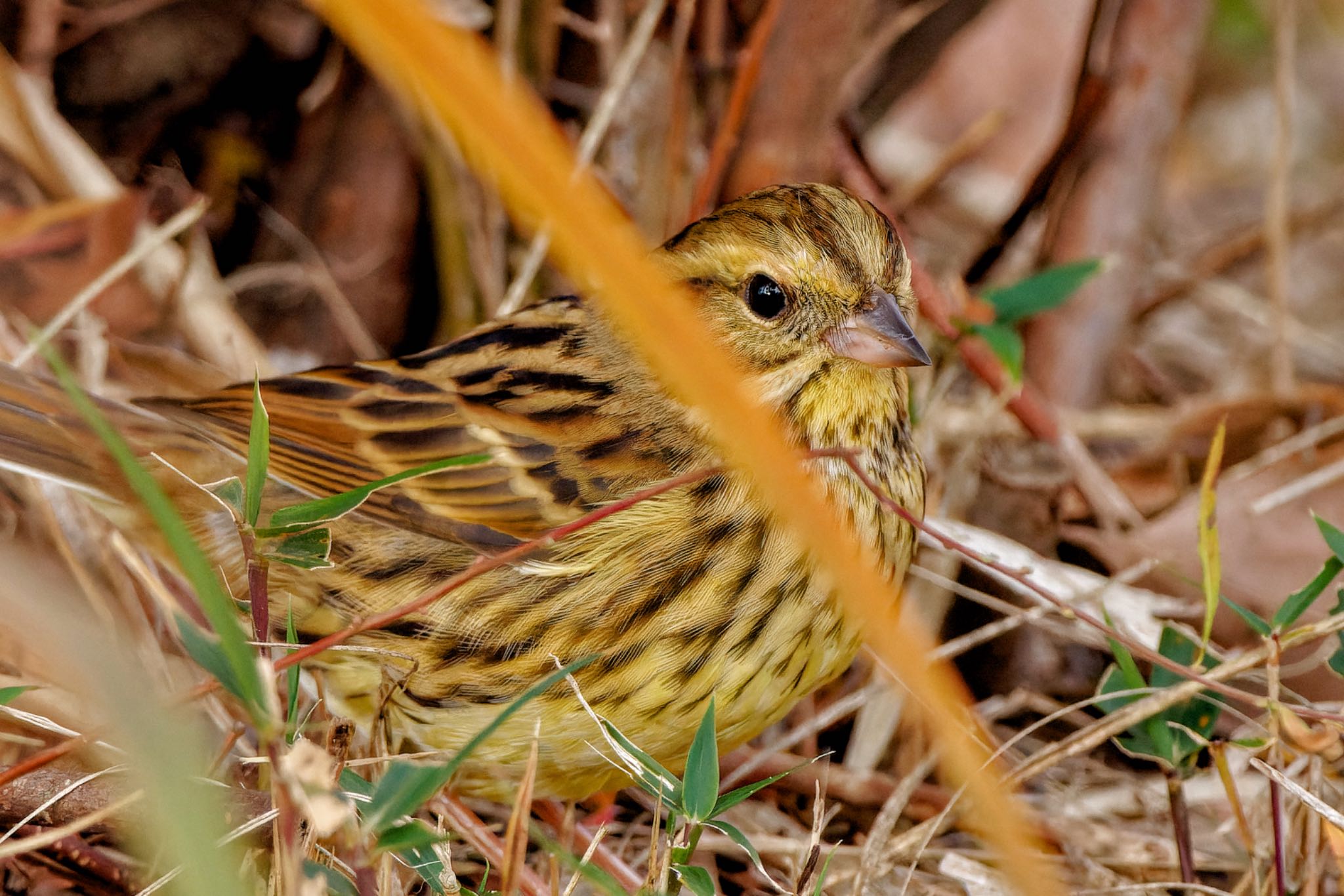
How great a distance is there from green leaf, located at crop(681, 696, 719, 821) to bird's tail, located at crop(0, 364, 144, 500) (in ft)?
3.76

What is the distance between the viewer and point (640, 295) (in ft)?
2.59

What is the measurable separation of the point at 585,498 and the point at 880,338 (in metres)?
0.48

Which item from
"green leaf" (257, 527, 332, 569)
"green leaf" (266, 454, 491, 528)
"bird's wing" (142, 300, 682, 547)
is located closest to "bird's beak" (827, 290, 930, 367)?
"bird's wing" (142, 300, 682, 547)

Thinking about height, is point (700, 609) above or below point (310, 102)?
below

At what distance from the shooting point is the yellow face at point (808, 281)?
197cm

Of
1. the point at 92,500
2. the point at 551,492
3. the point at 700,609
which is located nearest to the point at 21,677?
the point at 92,500

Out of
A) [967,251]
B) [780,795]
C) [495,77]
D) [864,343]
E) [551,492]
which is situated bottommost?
[780,795]

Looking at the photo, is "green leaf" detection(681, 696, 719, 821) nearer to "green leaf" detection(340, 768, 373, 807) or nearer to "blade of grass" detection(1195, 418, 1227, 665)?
"green leaf" detection(340, 768, 373, 807)

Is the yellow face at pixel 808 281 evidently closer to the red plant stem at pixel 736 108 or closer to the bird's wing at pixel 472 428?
the bird's wing at pixel 472 428

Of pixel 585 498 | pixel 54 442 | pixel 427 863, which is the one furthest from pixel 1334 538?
pixel 54 442

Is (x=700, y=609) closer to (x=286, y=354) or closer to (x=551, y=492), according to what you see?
(x=551, y=492)

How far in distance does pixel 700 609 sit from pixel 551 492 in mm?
310

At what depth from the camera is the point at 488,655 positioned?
75.9 inches

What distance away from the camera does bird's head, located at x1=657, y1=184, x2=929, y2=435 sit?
1.97 metres
